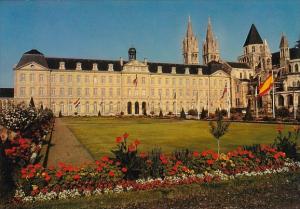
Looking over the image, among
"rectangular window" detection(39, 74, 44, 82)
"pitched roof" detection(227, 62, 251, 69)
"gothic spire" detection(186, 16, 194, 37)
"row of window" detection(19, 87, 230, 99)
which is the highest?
"gothic spire" detection(186, 16, 194, 37)

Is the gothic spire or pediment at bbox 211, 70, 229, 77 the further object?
the gothic spire

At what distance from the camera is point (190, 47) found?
310ft

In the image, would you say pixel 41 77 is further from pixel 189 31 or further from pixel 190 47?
pixel 189 31

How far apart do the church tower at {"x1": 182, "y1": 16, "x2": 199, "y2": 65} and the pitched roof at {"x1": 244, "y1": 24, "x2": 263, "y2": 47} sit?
15.4 m

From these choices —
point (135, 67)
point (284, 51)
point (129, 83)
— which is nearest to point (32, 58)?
point (129, 83)

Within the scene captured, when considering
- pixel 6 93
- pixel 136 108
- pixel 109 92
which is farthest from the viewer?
pixel 6 93

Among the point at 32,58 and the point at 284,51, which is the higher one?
the point at 284,51

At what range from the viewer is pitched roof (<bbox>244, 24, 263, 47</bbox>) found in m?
84.6

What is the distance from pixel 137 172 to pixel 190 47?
Answer: 294ft

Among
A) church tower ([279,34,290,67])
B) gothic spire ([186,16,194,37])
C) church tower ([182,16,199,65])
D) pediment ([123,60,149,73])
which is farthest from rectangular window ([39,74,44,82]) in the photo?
church tower ([279,34,290,67])

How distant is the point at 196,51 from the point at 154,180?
298 ft

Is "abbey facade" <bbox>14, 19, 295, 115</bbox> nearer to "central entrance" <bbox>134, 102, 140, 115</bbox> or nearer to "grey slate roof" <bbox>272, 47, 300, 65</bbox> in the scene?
"central entrance" <bbox>134, 102, 140, 115</bbox>

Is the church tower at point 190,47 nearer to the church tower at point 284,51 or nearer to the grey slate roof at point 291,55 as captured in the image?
the grey slate roof at point 291,55

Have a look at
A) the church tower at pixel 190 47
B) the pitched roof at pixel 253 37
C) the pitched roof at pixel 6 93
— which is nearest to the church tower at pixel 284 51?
the pitched roof at pixel 253 37
